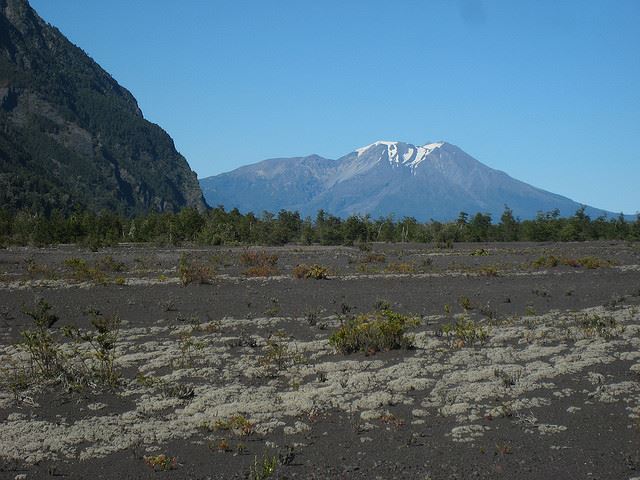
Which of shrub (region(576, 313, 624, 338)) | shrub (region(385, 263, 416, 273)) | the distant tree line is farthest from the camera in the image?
the distant tree line

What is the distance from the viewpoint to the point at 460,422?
34.8 ft

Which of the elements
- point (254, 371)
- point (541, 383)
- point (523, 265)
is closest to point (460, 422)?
point (541, 383)

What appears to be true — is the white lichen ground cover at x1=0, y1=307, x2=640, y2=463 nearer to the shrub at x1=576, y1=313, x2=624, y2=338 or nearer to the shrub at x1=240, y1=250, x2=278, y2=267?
the shrub at x1=576, y1=313, x2=624, y2=338

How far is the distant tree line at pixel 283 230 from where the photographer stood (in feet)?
288

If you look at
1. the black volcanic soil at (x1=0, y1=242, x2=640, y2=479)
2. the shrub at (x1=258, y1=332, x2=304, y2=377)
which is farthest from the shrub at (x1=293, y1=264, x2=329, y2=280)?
the shrub at (x1=258, y1=332, x2=304, y2=377)

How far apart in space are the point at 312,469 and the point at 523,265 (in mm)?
36235

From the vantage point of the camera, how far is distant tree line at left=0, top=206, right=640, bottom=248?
87.9 m

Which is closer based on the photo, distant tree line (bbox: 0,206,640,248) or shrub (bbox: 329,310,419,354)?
shrub (bbox: 329,310,419,354)

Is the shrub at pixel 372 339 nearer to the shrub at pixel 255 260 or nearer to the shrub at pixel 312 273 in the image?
the shrub at pixel 312 273

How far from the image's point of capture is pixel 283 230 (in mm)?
92062

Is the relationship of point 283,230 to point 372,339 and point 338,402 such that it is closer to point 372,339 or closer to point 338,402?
point 372,339

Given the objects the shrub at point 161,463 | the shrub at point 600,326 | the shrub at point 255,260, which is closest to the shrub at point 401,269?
the shrub at point 255,260

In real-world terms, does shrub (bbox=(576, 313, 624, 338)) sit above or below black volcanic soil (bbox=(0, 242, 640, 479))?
above

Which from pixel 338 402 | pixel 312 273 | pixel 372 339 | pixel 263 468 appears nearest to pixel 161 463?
pixel 263 468
